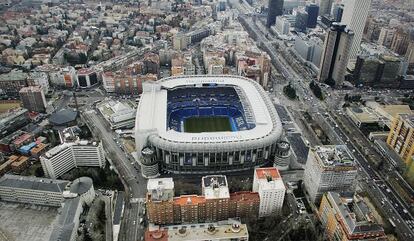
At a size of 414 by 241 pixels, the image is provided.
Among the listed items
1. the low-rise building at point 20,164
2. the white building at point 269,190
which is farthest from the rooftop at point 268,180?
the low-rise building at point 20,164

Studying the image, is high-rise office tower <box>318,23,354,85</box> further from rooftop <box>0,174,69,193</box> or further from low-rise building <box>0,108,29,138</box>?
low-rise building <box>0,108,29,138</box>

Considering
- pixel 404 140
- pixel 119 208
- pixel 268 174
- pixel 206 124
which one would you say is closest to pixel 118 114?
pixel 206 124

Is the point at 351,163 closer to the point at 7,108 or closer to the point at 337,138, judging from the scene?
the point at 337,138

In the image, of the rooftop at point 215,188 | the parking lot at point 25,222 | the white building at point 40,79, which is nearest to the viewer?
the parking lot at point 25,222

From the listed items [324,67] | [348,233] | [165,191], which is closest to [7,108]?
[165,191]

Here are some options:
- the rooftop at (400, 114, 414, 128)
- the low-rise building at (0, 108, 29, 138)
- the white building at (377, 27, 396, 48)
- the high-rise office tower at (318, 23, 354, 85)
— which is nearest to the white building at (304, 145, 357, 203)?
the rooftop at (400, 114, 414, 128)

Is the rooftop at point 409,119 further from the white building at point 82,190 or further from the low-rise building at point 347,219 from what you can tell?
the white building at point 82,190
